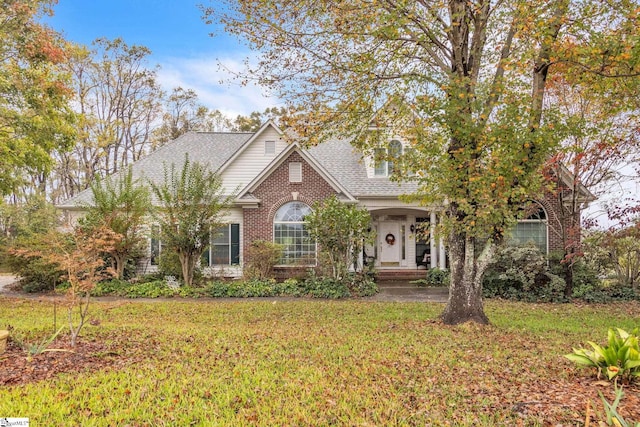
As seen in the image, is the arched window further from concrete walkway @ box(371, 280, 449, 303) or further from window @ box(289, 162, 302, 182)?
window @ box(289, 162, 302, 182)

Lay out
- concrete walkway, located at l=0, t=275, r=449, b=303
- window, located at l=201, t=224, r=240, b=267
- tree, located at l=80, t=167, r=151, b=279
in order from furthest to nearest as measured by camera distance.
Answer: window, located at l=201, t=224, r=240, b=267 → tree, located at l=80, t=167, r=151, b=279 → concrete walkway, located at l=0, t=275, r=449, b=303

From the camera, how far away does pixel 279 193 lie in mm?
16438

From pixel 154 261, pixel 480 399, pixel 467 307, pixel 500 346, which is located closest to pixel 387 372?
pixel 480 399

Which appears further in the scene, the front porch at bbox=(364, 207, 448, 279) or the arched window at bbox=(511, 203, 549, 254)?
the front porch at bbox=(364, 207, 448, 279)

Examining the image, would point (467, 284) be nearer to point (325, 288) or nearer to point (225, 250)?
point (325, 288)

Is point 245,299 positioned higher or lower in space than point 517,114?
lower

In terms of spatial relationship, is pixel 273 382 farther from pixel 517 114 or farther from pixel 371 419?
pixel 517 114

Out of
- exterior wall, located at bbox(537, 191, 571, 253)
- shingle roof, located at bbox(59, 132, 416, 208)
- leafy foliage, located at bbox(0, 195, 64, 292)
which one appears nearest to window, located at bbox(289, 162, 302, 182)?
shingle roof, located at bbox(59, 132, 416, 208)

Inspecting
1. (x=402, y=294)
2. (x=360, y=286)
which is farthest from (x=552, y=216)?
(x=360, y=286)

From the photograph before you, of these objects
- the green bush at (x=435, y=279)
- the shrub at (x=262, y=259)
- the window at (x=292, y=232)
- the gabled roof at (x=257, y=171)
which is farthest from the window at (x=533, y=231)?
the shrub at (x=262, y=259)

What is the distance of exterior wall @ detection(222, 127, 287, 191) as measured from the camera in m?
18.0

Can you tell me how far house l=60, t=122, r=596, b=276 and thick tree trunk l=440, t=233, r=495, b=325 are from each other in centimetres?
620

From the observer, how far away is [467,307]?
29.1ft

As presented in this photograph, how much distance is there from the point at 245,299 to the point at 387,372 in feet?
29.1
